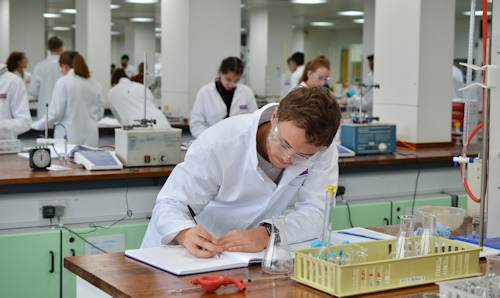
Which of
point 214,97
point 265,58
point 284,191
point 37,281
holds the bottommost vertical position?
point 37,281

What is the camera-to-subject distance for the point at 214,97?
5.09 metres

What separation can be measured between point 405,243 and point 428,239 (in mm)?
91

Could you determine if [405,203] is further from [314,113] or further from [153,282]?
[153,282]

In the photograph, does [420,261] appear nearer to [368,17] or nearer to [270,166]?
[270,166]

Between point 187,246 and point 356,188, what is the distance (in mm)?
2305

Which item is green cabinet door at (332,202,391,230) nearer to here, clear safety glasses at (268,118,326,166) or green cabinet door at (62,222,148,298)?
green cabinet door at (62,222,148,298)

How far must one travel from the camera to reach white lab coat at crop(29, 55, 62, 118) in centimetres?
782

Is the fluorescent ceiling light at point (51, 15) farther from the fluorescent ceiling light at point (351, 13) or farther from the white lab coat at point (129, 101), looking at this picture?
the white lab coat at point (129, 101)

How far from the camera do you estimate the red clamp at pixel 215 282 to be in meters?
1.52

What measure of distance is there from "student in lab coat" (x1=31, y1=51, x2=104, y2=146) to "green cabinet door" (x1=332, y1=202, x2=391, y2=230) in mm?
2685

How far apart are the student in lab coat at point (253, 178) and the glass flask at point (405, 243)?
12.8 inches

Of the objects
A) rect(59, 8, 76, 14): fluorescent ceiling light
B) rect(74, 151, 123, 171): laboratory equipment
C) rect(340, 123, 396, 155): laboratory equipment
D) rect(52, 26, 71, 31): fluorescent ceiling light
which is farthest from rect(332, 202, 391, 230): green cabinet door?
rect(52, 26, 71, 31): fluorescent ceiling light

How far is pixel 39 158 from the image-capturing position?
10.8ft

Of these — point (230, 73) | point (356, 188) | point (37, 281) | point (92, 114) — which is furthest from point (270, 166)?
point (92, 114)
